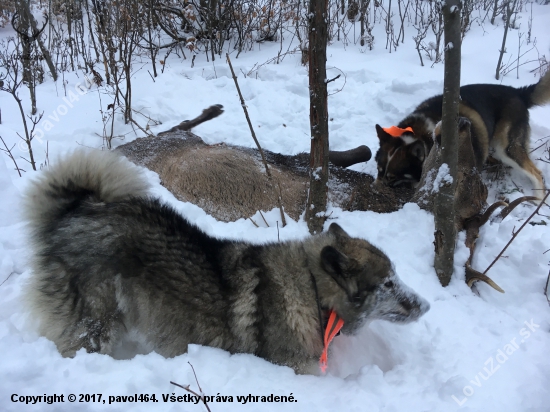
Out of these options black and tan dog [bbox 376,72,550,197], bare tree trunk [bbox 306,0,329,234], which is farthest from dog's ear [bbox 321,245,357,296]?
black and tan dog [bbox 376,72,550,197]

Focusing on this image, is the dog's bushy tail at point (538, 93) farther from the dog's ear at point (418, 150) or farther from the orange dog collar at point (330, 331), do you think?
the orange dog collar at point (330, 331)

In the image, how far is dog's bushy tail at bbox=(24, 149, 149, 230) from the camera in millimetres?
2744

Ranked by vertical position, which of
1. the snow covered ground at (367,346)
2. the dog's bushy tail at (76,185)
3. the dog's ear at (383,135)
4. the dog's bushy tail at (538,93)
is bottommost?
the snow covered ground at (367,346)

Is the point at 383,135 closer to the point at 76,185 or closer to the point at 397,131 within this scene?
the point at 397,131

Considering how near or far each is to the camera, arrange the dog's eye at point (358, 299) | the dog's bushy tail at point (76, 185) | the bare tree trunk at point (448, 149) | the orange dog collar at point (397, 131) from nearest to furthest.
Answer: the dog's bushy tail at point (76, 185) < the dog's eye at point (358, 299) < the bare tree trunk at point (448, 149) < the orange dog collar at point (397, 131)

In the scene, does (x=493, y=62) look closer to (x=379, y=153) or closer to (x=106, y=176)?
(x=379, y=153)

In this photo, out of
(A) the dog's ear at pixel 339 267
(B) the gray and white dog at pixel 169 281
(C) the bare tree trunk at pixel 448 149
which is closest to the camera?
(B) the gray and white dog at pixel 169 281

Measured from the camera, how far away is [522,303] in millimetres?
3281

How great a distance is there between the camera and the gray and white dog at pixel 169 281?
251 cm

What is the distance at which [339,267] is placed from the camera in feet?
8.98

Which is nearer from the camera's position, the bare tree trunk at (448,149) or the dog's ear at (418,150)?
the bare tree trunk at (448,149)

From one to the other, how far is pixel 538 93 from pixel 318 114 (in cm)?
475

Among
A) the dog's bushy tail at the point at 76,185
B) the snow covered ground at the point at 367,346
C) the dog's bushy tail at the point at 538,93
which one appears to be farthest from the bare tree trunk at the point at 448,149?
the dog's bushy tail at the point at 538,93

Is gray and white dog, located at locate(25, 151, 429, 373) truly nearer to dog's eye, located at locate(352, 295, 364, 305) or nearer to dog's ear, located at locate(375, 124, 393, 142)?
dog's eye, located at locate(352, 295, 364, 305)
